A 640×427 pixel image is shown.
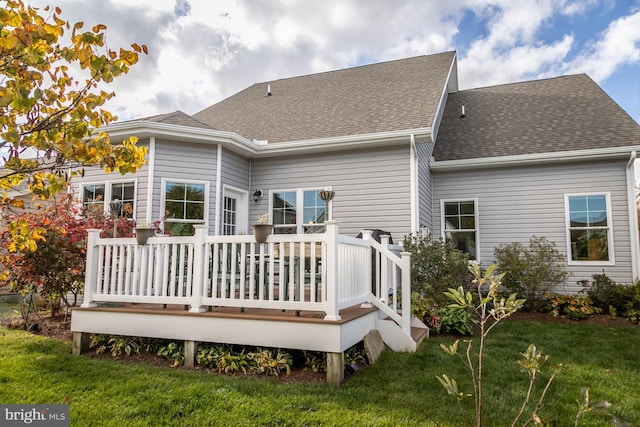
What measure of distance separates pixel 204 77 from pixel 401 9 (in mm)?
6174

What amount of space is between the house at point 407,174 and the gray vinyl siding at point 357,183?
0.07ft

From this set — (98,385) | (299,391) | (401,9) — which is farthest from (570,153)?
(98,385)

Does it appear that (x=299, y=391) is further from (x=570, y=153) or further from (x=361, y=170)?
(x=570, y=153)

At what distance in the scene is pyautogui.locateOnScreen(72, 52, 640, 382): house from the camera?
7.47 metres

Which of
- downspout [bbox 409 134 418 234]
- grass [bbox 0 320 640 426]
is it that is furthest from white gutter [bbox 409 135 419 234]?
grass [bbox 0 320 640 426]

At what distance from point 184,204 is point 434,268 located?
474cm

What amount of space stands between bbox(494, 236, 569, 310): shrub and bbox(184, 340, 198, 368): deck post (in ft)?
19.8

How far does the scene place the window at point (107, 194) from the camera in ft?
24.5

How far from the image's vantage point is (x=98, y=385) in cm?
360

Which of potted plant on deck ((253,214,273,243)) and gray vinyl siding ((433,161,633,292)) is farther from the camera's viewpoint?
gray vinyl siding ((433,161,633,292))

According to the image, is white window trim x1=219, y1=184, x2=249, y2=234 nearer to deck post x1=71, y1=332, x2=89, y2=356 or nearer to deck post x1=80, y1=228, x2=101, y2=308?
deck post x1=80, y1=228, x2=101, y2=308

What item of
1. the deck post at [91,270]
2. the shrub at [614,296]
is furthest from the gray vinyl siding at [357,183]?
the deck post at [91,270]

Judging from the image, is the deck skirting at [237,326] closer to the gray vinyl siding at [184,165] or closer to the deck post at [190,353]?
the deck post at [190,353]

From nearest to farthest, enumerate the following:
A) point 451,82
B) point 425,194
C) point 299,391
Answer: point 299,391
point 425,194
point 451,82
